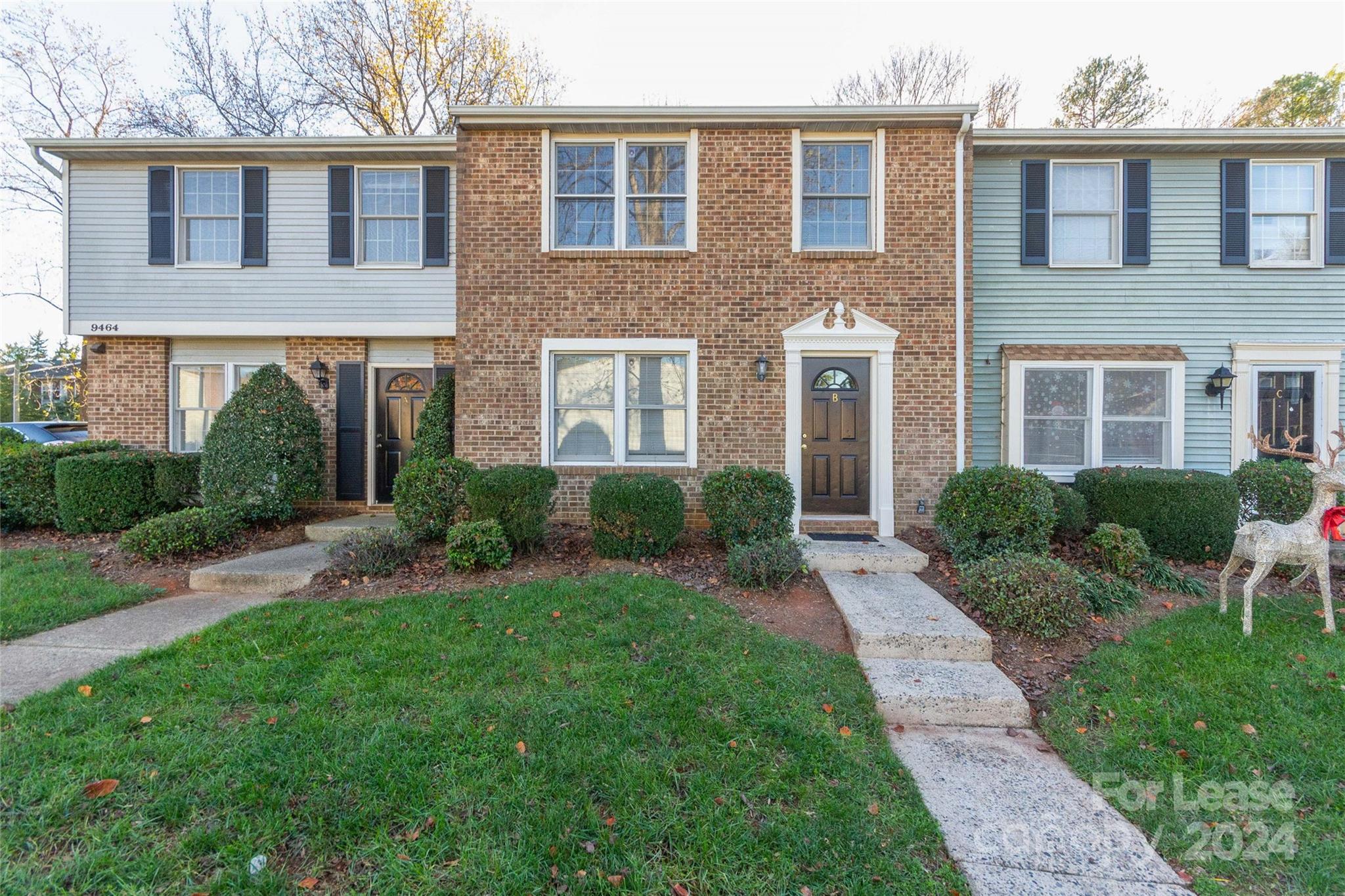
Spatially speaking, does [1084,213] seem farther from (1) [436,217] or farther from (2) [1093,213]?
(1) [436,217]

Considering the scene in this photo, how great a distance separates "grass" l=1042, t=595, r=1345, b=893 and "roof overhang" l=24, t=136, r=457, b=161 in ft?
30.6

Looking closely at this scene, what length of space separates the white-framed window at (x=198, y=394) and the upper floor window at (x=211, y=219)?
161cm

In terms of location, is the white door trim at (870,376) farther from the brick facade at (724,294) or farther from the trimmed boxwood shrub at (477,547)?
the trimmed boxwood shrub at (477,547)

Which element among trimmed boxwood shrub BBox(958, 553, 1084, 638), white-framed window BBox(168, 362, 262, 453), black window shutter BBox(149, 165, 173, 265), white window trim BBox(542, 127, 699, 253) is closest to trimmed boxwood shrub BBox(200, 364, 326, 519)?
white-framed window BBox(168, 362, 262, 453)

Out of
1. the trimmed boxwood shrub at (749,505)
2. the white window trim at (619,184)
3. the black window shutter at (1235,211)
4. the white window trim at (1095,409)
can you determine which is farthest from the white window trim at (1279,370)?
the white window trim at (619,184)

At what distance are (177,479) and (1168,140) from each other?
46.4ft

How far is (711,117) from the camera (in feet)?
23.0

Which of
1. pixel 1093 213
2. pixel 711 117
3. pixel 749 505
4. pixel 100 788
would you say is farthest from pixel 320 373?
pixel 1093 213

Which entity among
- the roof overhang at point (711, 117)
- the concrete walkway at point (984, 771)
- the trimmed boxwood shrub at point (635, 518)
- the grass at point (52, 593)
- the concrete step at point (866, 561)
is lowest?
the concrete walkway at point (984, 771)

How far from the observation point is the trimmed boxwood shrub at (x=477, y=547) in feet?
18.3

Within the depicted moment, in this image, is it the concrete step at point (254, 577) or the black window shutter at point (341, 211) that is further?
the black window shutter at point (341, 211)

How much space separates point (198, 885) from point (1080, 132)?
10.8 m

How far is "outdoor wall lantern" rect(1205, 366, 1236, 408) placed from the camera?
7.54 meters

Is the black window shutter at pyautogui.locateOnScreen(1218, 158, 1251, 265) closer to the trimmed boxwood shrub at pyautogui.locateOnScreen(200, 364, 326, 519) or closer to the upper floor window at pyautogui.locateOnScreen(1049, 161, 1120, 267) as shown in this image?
the upper floor window at pyautogui.locateOnScreen(1049, 161, 1120, 267)
